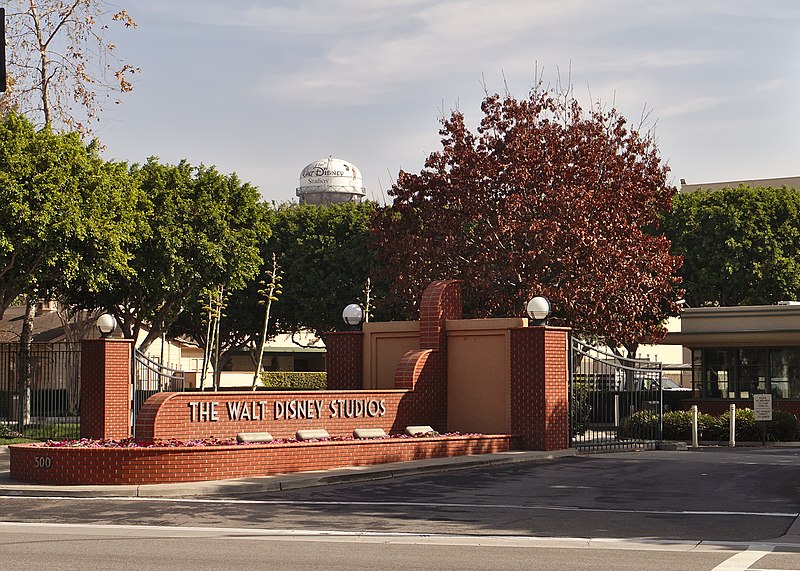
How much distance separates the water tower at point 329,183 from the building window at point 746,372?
5534 centimetres

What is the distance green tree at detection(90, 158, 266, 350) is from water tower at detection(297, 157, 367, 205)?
48.9 meters

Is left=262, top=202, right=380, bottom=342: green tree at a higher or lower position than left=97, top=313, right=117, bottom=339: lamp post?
higher

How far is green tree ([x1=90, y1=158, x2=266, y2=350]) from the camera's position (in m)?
40.2

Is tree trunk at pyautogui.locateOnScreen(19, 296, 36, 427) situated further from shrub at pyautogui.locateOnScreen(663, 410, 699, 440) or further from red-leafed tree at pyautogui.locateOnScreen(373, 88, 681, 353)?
shrub at pyautogui.locateOnScreen(663, 410, 699, 440)

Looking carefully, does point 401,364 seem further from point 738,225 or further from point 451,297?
point 738,225

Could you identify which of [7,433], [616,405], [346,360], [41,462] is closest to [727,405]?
[616,405]

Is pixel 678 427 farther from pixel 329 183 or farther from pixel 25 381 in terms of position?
pixel 329 183

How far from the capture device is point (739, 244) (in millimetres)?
50688

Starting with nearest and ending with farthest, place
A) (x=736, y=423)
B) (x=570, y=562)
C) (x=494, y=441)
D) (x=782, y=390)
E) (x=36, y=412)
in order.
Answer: (x=570, y=562) → (x=494, y=441) → (x=36, y=412) → (x=736, y=423) → (x=782, y=390)

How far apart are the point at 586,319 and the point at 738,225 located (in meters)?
18.9

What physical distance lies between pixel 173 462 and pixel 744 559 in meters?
10.5

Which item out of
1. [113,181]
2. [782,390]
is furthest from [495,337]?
[782,390]

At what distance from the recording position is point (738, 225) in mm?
50781

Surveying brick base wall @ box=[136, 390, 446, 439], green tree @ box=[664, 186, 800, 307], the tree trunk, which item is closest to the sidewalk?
brick base wall @ box=[136, 390, 446, 439]
